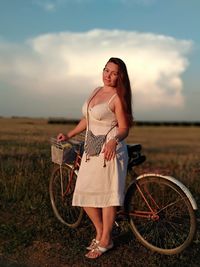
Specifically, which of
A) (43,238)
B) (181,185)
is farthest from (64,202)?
(181,185)

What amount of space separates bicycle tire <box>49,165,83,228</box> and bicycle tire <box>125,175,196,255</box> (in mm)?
862

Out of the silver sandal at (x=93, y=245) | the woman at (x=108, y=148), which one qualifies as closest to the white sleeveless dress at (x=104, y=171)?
the woman at (x=108, y=148)

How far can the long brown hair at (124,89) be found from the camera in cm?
462

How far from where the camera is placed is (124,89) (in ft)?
15.2

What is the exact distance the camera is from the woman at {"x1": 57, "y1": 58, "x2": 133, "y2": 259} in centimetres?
462

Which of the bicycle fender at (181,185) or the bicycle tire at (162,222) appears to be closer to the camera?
the bicycle fender at (181,185)

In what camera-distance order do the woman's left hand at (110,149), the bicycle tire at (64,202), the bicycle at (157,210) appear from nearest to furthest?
the woman's left hand at (110,149), the bicycle at (157,210), the bicycle tire at (64,202)

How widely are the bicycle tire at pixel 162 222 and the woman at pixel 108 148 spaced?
0.35m

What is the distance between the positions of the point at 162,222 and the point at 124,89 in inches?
59.8

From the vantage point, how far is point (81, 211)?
571 cm

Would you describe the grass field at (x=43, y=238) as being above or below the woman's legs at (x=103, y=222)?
below

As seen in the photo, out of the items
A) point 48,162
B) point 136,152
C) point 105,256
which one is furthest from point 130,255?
point 48,162

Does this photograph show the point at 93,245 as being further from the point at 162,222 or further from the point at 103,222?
the point at 162,222

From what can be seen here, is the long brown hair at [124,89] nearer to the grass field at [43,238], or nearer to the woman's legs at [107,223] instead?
the grass field at [43,238]
